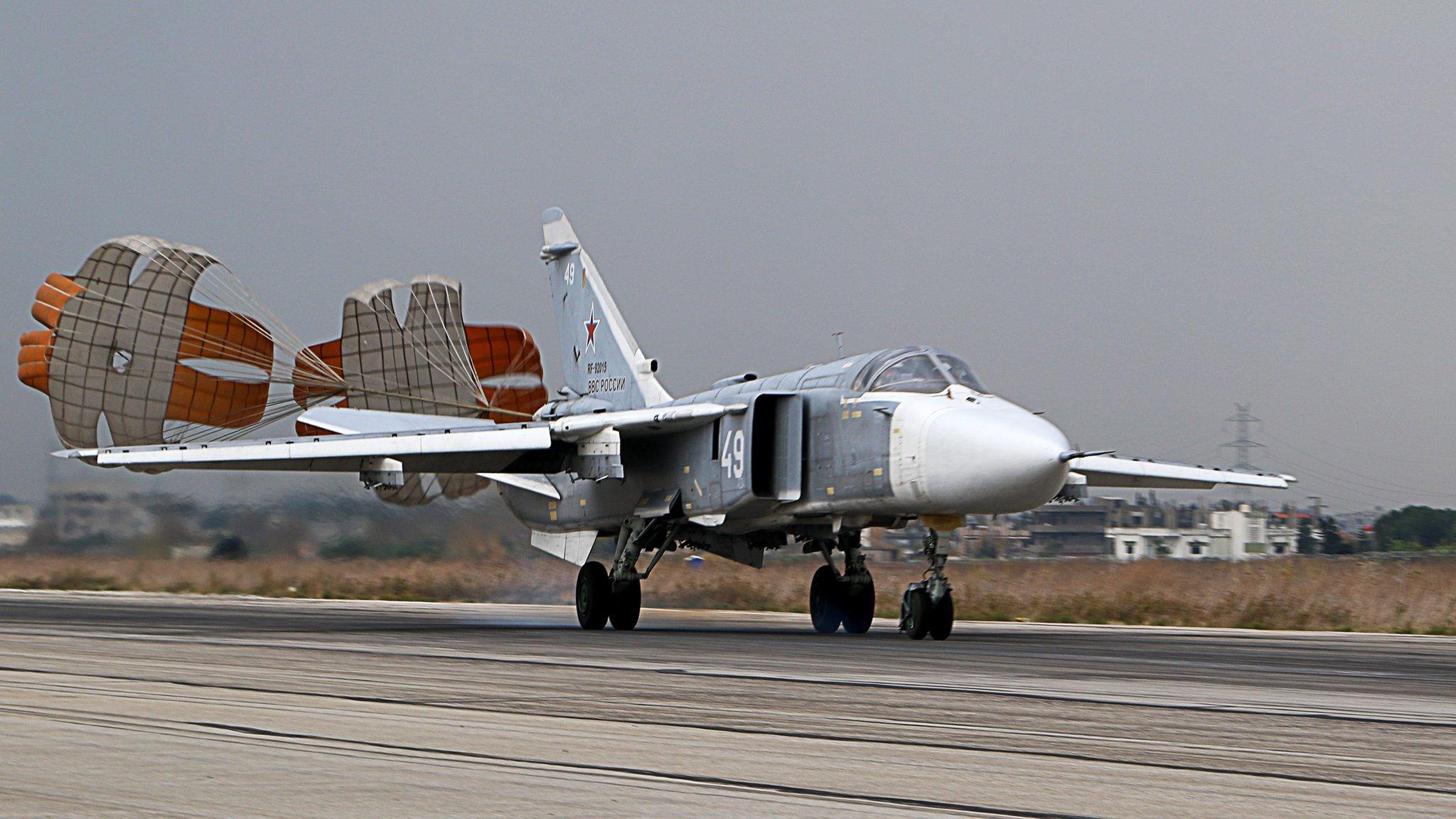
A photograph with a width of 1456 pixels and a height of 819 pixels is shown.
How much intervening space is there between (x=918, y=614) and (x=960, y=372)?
2440 millimetres

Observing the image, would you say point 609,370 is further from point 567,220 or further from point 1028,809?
point 1028,809

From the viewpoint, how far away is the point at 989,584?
27609 mm

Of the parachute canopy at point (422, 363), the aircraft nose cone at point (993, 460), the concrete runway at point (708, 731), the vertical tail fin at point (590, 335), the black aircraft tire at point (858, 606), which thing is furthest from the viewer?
the parachute canopy at point (422, 363)

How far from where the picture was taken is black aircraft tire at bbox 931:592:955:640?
15500 millimetres

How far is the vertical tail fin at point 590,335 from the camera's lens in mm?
21109

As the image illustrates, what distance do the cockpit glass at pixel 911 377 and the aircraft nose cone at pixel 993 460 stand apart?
65 centimetres

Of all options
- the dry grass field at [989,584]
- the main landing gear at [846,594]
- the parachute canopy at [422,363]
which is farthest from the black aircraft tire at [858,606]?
the parachute canopy at [422,363]

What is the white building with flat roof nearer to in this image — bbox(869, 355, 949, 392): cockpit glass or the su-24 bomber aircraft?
the su-24 bomber aircraft

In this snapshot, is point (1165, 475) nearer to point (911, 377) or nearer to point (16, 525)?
point (911, 377)

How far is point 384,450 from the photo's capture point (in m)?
17.8

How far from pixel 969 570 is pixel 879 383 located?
14713mm

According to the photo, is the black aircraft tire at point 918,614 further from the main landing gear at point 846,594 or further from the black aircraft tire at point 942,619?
the main landing gear at point 846,594

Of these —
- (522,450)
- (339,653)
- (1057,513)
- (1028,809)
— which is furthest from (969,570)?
(1057,513)

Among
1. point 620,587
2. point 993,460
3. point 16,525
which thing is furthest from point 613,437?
point 16,525
